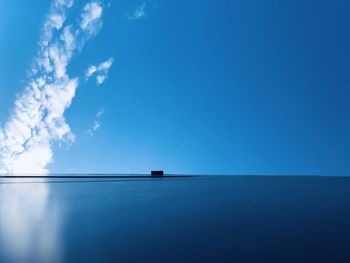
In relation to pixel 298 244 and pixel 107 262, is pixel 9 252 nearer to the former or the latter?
pixel 107 262

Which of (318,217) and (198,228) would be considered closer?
(198,228)

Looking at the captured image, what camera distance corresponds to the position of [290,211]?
30.1 feet

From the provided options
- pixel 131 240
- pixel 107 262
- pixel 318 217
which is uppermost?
pixel 318 217

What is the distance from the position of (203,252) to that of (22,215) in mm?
6727

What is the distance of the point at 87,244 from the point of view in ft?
16.7

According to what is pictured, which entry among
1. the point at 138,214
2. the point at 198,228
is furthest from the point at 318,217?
the point at 138,214

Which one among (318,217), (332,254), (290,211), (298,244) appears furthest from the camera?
(290,211)

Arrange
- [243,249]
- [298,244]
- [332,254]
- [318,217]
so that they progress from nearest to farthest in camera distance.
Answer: [332,254], [243,249], [298,244], [318,217]

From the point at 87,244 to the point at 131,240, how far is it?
91 centimetres

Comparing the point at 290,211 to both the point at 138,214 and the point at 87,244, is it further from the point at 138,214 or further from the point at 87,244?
the point at 87,244

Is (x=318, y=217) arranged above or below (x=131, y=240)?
above

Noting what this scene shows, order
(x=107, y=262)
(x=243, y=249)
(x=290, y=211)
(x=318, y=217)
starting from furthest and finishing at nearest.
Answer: (x=290, y=211), (x=318, y=217), (x=243, y=249), (x=107, y=262)

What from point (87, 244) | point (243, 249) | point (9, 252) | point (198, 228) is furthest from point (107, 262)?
point (198, 228)

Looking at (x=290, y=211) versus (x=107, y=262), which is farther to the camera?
(x=290, y=211)
